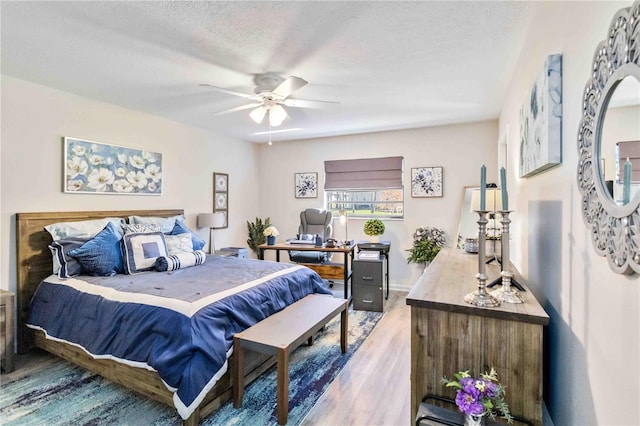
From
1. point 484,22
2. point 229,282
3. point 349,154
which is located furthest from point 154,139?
point 484,22

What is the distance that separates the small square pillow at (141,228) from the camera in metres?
3.25

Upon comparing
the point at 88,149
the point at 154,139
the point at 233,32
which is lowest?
the point at 88,149

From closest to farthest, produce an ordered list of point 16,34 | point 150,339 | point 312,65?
point 150,339 → point 16,34 → point 312,65

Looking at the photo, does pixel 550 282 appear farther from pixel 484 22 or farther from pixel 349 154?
pixel 349 154

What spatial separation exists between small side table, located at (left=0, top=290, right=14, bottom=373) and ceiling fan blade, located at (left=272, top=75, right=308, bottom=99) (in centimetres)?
265

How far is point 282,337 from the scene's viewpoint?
6.84 ft

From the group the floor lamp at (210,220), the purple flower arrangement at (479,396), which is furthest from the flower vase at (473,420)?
the floor lamp at (210,220)

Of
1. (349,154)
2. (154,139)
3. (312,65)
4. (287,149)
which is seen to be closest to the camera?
(312,65)

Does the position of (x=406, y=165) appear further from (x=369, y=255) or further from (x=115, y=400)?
(x=115, y=400)

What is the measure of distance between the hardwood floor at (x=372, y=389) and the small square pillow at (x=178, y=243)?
2.06 m

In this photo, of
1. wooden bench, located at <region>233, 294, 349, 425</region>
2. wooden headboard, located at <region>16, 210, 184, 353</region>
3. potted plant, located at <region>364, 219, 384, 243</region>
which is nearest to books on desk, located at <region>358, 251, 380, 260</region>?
potted plant, located at <region>364, 219, 384, 243</region>

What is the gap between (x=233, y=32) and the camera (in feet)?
6.84

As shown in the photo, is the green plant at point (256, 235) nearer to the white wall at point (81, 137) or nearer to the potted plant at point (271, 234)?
the white wall at point (81, 137)

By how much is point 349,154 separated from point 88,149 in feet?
11.5
